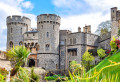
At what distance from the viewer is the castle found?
3462 centimetres

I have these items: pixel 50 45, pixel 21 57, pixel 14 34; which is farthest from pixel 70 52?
pixel 21 57

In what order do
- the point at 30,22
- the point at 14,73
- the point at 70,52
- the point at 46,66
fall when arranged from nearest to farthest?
the point at 14,73 → the point at 46,66 → the point at 70,52 → the point at 30,22

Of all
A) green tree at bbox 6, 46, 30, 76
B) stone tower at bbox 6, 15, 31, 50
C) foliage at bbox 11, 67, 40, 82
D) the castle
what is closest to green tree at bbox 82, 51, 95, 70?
the castle

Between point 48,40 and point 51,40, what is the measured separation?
0.62 metres

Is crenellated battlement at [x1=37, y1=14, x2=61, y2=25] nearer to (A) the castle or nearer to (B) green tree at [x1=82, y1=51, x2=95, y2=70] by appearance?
(A) the castle

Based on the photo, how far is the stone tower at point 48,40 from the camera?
34312 mm

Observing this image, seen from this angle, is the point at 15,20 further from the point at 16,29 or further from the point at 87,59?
the point at 87,59

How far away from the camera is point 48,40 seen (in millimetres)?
34844

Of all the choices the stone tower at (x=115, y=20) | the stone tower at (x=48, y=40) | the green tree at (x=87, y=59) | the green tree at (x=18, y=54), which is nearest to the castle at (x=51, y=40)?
the stone tower at (x=48, y=40)

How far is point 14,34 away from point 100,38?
18.7 metres

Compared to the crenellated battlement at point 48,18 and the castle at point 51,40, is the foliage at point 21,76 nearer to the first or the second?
the castle at point 51,40

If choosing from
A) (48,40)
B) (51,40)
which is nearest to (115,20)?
(51,40)

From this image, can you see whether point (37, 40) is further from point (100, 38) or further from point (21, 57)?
point (21, 57)

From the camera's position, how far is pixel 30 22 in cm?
3969
